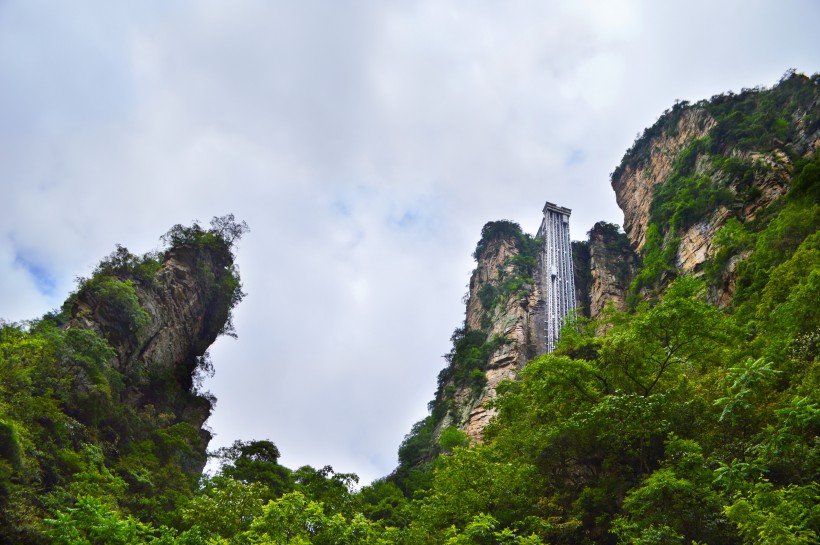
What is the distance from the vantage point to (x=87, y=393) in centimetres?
2344

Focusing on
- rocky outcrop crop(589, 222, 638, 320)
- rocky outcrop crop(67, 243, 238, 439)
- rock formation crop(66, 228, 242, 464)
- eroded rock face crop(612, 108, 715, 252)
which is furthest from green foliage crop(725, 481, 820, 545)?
eroded rock face crop(612, 108, 715, 252)

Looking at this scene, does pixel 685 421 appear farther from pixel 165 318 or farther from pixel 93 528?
pixel 165 318

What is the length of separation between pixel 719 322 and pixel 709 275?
768 inches

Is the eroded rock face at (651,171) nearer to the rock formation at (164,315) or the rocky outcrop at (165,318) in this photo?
the rock formation at (164,315)

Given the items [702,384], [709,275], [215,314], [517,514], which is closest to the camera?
[517,514]

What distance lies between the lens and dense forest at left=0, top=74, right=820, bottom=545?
11469 millimetres

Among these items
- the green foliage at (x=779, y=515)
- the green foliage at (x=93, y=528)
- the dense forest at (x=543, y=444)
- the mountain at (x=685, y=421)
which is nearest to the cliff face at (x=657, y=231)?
the mountain at (x=685, y=421)

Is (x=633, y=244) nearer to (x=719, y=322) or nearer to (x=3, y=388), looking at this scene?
(x=719, y=322)

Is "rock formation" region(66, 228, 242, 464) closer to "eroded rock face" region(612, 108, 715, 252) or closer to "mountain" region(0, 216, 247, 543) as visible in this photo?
"mountain" region(0, 216, 247, 543)

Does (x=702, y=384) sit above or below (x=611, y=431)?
above

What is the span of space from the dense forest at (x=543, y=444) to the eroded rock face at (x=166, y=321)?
0.18 meters

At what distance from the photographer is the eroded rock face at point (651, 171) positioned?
50.0 meters

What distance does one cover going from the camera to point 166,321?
33.7m

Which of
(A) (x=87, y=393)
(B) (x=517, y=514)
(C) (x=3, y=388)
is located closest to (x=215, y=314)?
(A) (x=87, y=393)
